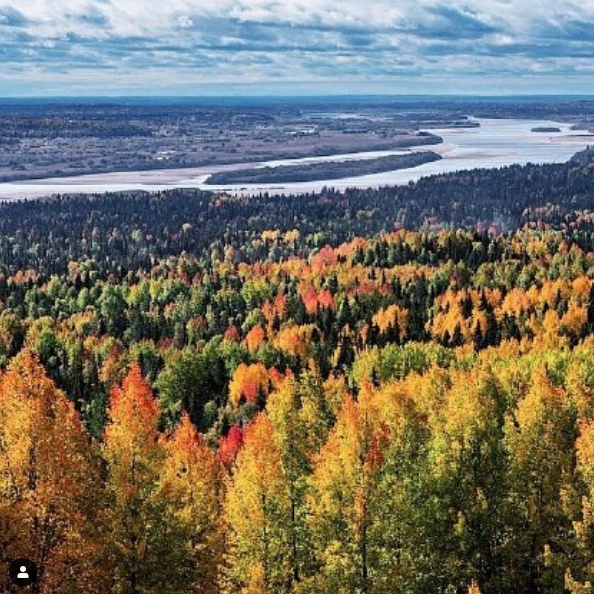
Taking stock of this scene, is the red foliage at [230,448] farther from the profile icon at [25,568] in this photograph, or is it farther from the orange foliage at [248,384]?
the profile icon at [25,568]

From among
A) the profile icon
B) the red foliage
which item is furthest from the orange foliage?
the profile icon

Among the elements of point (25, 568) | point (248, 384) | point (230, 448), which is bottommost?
point (248, 384)

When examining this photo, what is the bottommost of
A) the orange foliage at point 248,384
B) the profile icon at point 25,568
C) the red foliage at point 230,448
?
the orange foliage at point 248,384

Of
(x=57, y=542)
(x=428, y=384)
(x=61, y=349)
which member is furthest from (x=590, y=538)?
(x=61, y=349)

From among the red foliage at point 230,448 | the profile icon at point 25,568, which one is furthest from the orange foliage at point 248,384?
the profile icon at point 25,568

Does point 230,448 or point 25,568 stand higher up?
point 25,568

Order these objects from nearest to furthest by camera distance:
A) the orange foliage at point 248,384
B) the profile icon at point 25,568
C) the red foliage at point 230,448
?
the profile icon at point 25,568
the red foliage at point 230,448
the orange foliage at point 248,384

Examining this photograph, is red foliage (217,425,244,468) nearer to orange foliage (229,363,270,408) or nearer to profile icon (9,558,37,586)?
orange foliage (229,363,270,408)

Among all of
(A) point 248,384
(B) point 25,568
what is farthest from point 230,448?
(B) point 25,568

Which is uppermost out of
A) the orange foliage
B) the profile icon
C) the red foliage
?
the profile icon

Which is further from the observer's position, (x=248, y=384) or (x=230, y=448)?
(x=248, y=384)

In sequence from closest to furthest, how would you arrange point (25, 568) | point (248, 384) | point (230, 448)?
point (25, 568) < point (230, 448) < point (248, 384)

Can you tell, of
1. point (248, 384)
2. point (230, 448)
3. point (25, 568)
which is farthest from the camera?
point (248, 384)

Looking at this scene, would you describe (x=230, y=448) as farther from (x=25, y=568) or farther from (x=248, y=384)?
(x=25, y=568)
